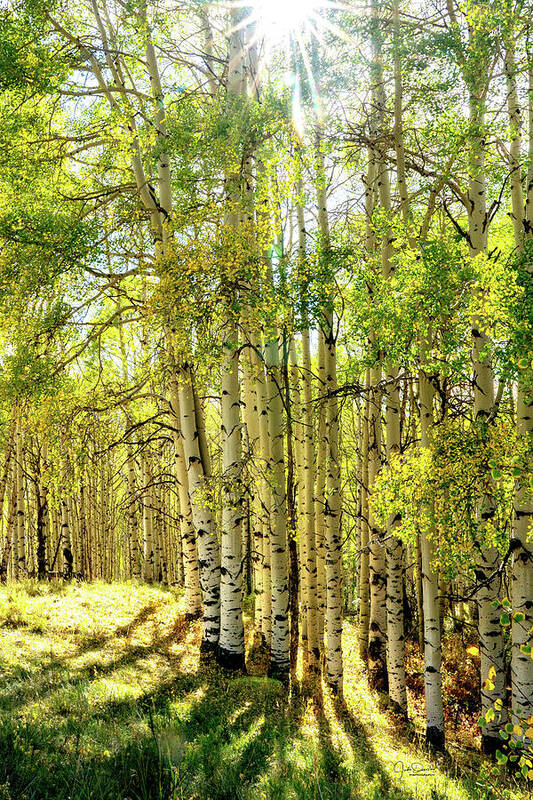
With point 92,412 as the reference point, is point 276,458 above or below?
below

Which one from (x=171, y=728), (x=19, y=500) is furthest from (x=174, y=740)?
(x=19, y=500)

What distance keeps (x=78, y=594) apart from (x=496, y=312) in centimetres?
1111

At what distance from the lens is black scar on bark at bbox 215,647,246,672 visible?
340 inches

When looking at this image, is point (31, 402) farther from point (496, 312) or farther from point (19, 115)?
point (496, 312)

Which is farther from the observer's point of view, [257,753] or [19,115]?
[19,115]

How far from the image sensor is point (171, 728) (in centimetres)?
510

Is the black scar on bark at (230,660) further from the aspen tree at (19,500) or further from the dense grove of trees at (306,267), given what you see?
the aspen tree at (19,500)

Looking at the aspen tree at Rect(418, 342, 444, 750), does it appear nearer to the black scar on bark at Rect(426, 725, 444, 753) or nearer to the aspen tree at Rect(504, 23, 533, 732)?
the black scar on bark at Rect(426, 725, 444, 753)

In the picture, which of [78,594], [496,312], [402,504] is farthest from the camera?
[78,594]

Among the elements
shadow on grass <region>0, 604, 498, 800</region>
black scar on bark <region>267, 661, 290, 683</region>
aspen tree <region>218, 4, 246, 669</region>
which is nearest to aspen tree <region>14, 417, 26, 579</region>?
shadow on grass <region>0, 604, 498, 800</region>

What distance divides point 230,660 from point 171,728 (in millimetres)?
3721

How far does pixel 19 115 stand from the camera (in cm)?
757

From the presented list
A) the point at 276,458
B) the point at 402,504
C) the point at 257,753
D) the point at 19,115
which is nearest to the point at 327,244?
the point at 276,458

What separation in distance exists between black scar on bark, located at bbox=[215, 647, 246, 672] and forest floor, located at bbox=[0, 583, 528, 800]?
0.69 ft
